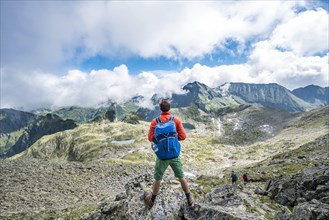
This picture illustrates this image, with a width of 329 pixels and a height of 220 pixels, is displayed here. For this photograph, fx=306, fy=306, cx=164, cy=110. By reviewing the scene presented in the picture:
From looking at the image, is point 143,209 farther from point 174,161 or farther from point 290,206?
point 290,206

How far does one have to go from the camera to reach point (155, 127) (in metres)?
15.1

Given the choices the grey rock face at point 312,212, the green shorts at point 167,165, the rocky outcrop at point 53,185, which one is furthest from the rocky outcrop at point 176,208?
the rocky outcrop at point 53,185

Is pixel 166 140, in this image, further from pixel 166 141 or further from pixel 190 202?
pixel 190 202

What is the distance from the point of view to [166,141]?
14781 mm

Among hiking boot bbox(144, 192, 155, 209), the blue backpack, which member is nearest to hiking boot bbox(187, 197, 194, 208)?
hiking boot bbox(144, 192, 155, 209)

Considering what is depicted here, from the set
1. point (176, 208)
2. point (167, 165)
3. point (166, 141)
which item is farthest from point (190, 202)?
point (166, 141)

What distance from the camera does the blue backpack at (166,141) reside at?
1480 cm

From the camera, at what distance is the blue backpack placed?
48.5ft

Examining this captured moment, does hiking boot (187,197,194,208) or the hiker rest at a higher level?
the hiker

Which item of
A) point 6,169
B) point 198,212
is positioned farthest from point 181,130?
point 6,169

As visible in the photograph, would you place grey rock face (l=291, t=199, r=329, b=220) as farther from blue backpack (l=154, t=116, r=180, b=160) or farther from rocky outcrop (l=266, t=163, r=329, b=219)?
blue backpack (l=154, t=116, r=180, b=160)

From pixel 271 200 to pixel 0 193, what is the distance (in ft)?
127

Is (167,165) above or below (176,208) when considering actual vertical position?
above

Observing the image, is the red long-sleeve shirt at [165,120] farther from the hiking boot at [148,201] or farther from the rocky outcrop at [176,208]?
the rocky outcrop at [176,208]
